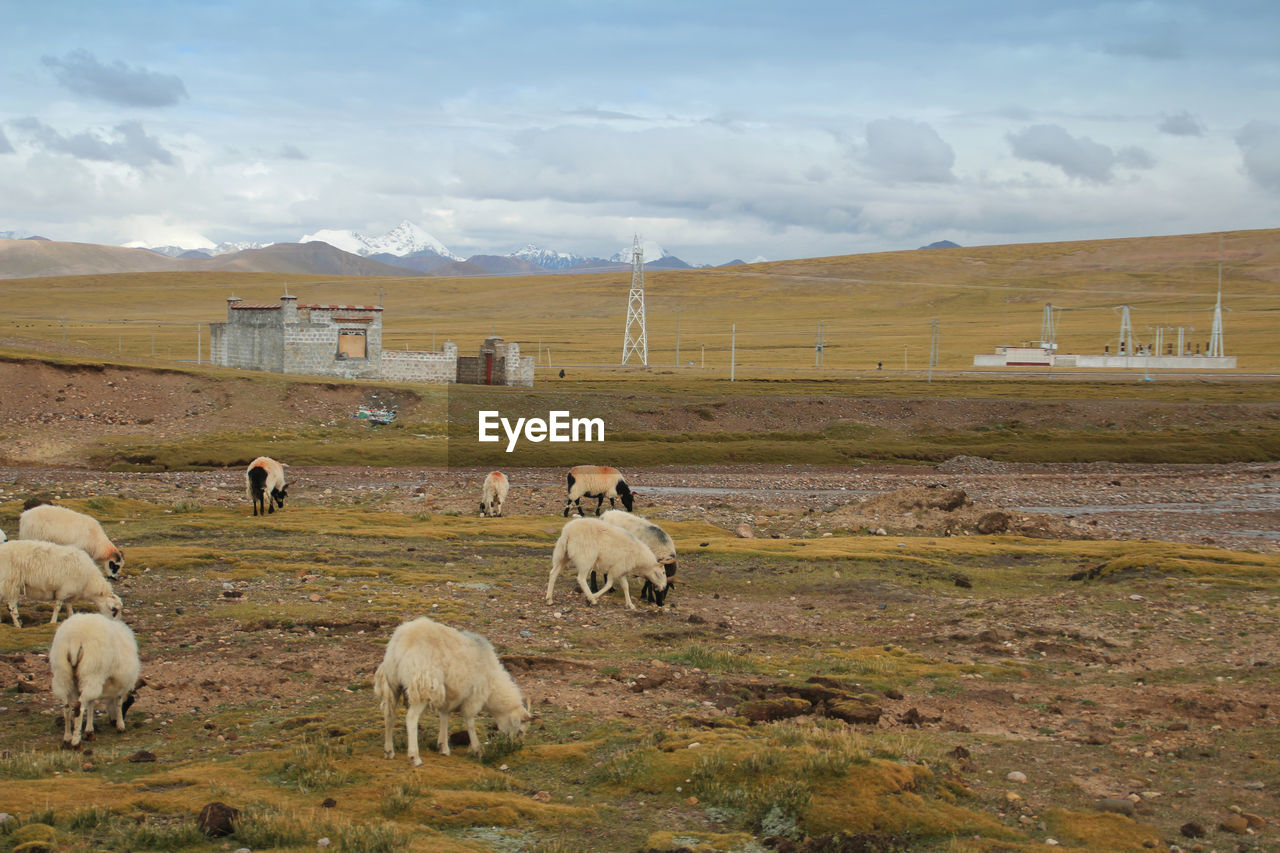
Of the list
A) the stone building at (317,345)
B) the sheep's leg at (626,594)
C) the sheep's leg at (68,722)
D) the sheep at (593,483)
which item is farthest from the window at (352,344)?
the sheep's leg at (68,722)

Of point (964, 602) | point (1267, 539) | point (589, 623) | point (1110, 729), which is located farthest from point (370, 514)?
point (1267, 539)

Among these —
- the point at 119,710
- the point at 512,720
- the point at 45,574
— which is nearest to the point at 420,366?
the point at 45,574

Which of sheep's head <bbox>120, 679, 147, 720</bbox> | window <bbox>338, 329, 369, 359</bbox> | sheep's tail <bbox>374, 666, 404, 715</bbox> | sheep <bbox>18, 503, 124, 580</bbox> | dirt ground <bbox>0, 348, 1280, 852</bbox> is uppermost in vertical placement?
window <bbox>338, 329, 369, 359</bbox>

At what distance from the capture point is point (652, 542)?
2247 centimetres

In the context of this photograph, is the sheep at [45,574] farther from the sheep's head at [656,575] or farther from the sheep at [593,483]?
the sheep at [593,483]

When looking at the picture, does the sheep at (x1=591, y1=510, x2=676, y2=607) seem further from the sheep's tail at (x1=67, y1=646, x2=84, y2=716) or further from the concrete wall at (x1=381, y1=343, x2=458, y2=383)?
the concrete wall at (x1=381, y1=343, x2=458, y2=383)

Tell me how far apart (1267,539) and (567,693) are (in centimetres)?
2879

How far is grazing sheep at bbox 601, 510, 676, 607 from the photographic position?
21234 mm

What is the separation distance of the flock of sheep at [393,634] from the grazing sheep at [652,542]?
0.02 metres

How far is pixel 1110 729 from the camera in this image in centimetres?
1378

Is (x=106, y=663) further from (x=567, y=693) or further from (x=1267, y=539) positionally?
(x=1267, y=539)

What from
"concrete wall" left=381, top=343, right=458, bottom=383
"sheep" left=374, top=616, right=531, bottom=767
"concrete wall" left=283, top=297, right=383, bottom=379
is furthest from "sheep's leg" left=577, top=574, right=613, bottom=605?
"concrete wall" left=381, top=343, right=458, bottom=383

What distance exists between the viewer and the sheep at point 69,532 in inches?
784

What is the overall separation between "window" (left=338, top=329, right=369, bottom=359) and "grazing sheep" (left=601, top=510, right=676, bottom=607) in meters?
46.9
